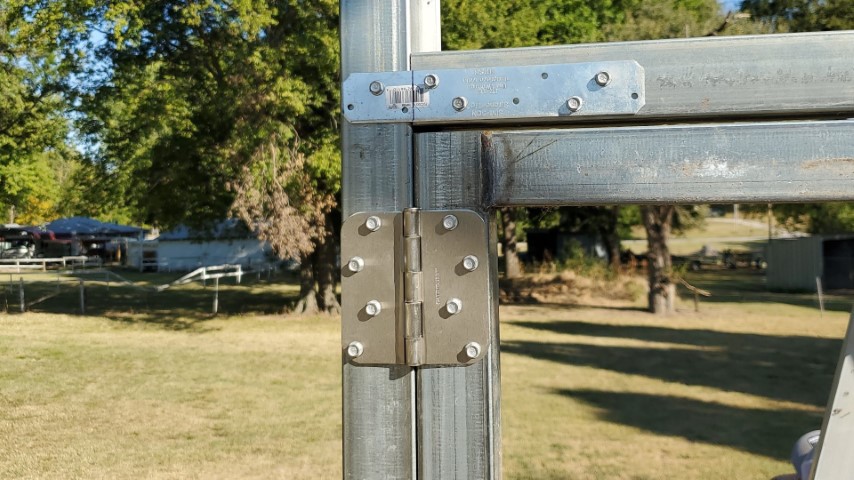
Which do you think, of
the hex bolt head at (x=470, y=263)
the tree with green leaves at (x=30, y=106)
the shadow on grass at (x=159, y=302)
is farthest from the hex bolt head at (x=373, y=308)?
the shadow on grass at (x=159, y=302)

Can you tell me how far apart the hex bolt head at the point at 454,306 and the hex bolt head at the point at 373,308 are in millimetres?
89

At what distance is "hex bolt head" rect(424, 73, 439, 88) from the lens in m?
1.08

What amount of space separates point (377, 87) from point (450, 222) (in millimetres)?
203

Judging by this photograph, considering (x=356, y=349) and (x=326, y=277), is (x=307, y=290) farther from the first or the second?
(x=356, y=349)

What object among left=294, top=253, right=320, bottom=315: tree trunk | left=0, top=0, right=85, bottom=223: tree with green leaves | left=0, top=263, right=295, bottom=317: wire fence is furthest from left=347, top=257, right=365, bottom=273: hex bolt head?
left=294, top=253, right=320, bottom=315: tree trunk

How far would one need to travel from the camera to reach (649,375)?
10.7 metres

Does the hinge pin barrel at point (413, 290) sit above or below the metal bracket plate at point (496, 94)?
below

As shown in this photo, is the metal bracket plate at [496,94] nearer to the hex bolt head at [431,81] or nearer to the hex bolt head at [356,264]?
the hex bolt head at [431,81]

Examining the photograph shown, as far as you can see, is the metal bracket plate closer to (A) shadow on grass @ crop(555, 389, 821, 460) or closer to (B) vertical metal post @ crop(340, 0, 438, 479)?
(B) vertical metal post @ crop(340, 0, 438, 479)

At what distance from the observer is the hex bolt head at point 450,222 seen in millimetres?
1080

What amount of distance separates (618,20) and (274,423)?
56.6 ft

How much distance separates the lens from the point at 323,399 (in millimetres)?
9000

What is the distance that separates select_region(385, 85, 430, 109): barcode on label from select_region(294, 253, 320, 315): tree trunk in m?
18.8

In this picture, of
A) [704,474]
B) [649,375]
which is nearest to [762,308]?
[649,375]
